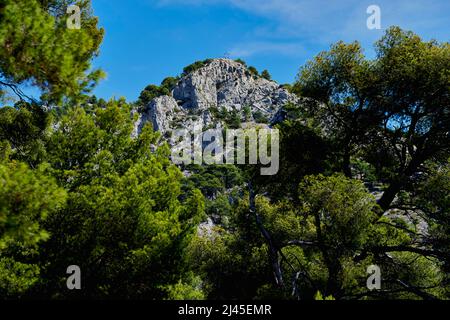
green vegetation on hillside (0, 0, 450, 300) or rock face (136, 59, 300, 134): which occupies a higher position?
rock face (136, 59, 300, 134)

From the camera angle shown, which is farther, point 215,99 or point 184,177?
point 215,99

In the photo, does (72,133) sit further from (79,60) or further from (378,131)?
(378,131)

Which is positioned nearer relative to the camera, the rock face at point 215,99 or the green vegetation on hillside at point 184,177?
the green vegetation on hillside at point 184,177

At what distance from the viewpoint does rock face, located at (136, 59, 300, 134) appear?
122 metres

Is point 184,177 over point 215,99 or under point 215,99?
under

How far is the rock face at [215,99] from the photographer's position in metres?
122

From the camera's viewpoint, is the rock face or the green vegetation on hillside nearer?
the green vegetation on hillside

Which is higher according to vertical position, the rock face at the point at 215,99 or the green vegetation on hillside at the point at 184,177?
the rock face at the point at 215,99

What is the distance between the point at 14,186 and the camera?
4270 millimetres

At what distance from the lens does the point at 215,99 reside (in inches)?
5389

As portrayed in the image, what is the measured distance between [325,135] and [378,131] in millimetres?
1825
